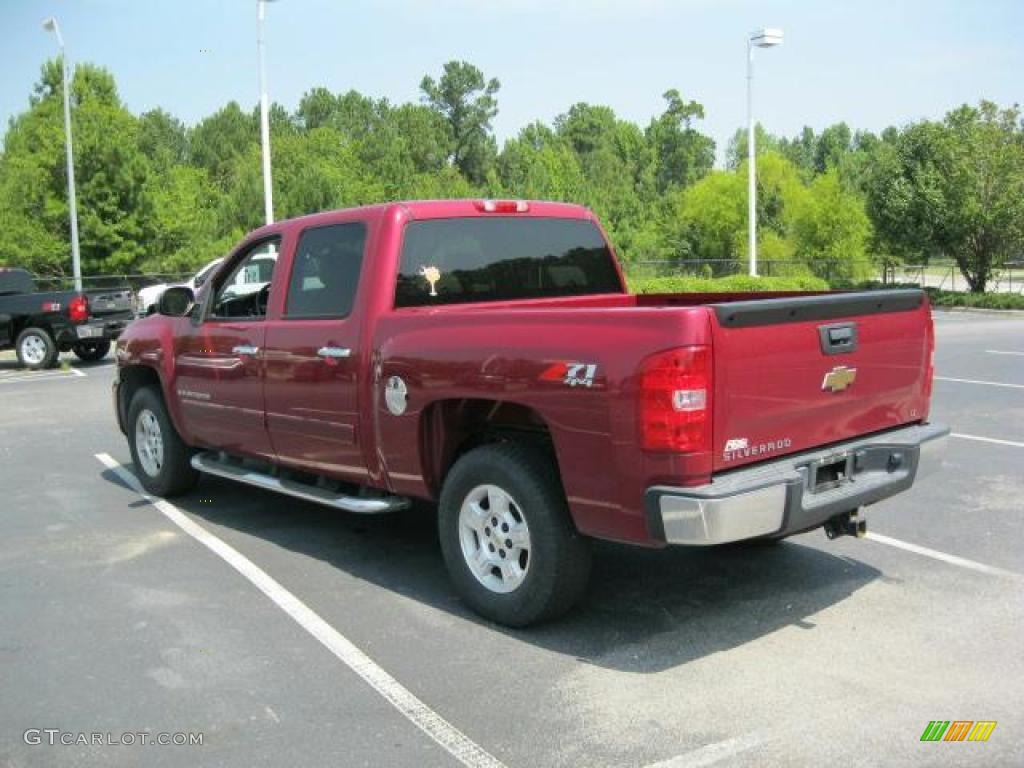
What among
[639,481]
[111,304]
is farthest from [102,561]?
[111,304]

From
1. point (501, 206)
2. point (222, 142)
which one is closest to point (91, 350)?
point (501, 206)

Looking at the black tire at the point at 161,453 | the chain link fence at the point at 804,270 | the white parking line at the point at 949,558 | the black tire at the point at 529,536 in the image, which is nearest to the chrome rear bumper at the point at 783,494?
the black tire at the point at 529,536

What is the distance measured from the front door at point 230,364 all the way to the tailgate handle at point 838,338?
3.29m

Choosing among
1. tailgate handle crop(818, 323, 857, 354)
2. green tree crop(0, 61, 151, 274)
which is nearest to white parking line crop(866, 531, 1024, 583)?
tailgate handle crop(818, 323, 857, 354)

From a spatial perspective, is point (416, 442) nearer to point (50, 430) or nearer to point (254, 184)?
point (50, 430)

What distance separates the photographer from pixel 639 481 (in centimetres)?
402

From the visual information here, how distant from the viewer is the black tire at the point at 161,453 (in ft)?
24.0

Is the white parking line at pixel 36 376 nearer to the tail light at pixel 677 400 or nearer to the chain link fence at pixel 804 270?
the tail light at pixel 677 400

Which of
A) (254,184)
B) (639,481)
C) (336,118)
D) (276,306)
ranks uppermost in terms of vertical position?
(336,118)

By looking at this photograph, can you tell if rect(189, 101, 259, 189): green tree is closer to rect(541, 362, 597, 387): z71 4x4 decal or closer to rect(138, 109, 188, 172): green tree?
rect(138, 109, 188, 172): green tree

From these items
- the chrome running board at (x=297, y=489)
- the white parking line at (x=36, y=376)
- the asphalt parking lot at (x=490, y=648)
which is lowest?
the asphalt parking lot at (x=490, y=648)

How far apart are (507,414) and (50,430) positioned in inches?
313

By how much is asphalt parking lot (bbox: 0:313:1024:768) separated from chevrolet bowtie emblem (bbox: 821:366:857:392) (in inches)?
43.9

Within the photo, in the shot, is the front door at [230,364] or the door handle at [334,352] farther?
the front door at [230,364]
